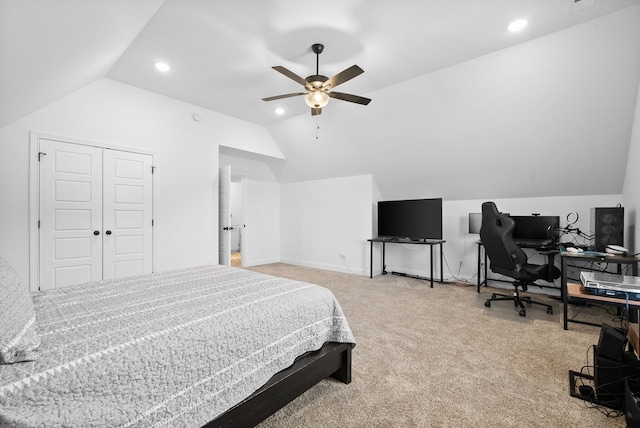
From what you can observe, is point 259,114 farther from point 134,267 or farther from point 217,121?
point 134,267

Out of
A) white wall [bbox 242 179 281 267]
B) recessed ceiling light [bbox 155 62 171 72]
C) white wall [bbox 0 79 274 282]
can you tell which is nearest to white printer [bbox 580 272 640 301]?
recessed ceiling light [bbox 155 62 171 72]

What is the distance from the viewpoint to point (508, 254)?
128 inches

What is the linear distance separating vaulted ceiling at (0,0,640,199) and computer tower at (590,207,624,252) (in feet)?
2.41

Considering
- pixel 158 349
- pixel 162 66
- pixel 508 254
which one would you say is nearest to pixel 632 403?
pixel 508 254

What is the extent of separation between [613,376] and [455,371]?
89 cm

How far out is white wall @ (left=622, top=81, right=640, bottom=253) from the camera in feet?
9.66

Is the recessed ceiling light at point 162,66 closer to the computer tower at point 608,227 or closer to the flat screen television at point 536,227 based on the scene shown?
the flat screen television at point 536,227

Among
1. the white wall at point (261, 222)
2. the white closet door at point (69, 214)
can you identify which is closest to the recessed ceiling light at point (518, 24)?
the white closet door at point (69, 214)

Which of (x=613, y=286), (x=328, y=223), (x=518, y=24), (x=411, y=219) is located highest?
(x=518, y=24)

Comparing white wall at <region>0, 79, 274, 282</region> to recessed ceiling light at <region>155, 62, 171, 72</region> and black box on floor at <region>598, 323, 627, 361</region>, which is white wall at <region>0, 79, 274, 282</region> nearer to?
recessed ceiling light at <region>155, 62, 171, 72</region>

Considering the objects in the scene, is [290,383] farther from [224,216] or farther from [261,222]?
[261,222]

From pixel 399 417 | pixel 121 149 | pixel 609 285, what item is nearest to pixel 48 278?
pixel 121 149

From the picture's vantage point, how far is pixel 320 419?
162 cm

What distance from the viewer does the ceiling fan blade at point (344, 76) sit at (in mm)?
2445
